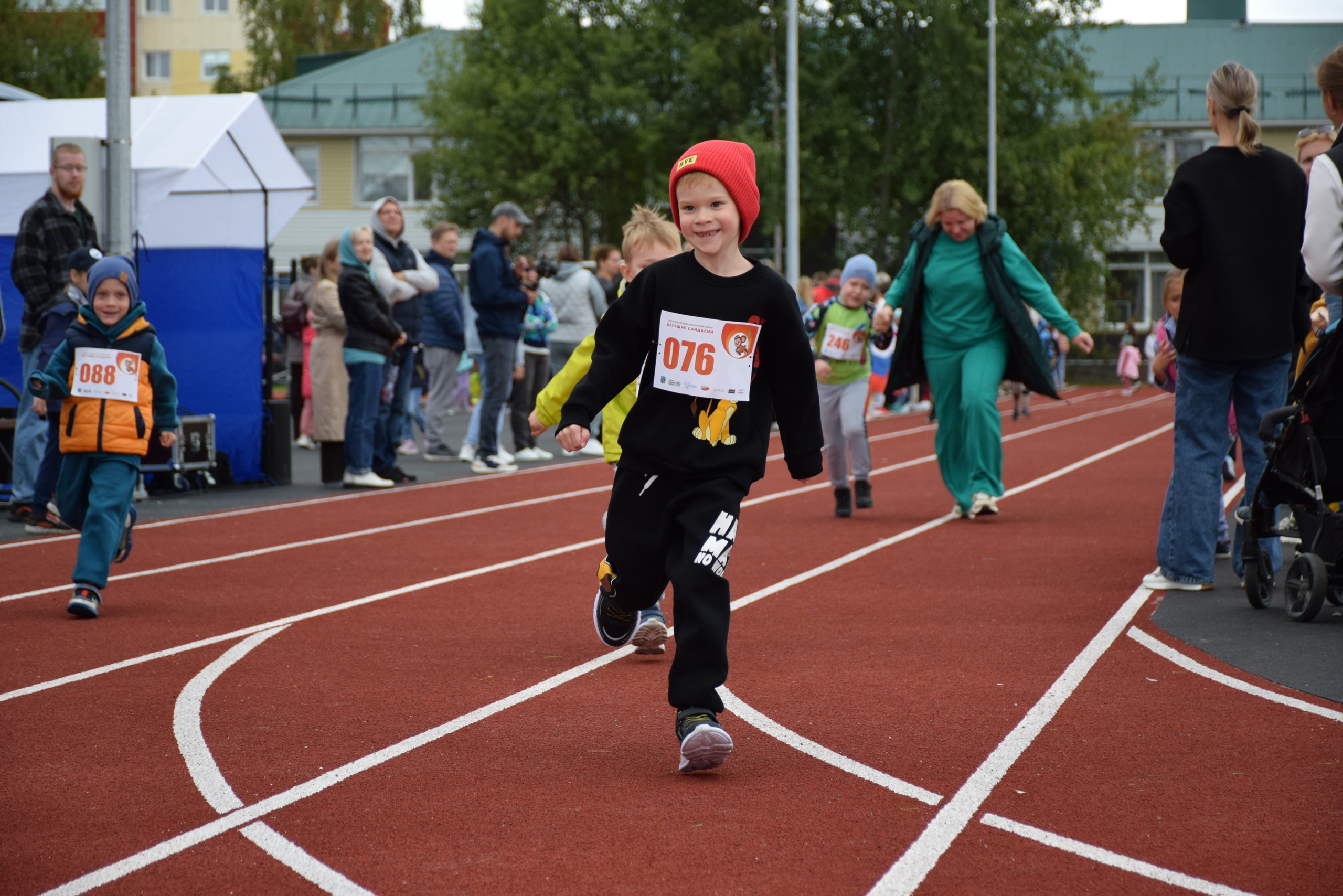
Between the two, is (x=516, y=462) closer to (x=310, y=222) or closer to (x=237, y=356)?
(x=237, y=356)

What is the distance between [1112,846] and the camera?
3.93m

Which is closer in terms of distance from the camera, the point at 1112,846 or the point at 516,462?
the point at 1112,846

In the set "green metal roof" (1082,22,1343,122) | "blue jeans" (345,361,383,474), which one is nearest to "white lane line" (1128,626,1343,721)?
"blue jeans" (345,361,383,474)

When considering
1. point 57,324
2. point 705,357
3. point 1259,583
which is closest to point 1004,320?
point 1259,583

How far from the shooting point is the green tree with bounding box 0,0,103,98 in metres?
53.8

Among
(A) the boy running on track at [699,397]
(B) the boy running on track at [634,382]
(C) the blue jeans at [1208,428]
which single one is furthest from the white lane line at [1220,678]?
(B) the boy running on track at [634,382]

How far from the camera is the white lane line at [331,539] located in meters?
8.38

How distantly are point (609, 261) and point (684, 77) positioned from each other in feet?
94.6

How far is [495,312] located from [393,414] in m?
1.65

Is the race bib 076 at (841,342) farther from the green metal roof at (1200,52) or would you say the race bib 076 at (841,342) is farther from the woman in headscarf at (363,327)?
the green metal roof at (1200,52)

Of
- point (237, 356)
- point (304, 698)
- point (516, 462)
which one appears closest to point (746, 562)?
point (304, 698)

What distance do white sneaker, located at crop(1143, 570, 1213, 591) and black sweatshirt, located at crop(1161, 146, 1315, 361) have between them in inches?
44.5

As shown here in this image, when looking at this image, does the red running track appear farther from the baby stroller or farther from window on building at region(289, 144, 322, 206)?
window on building at region(289, 144, 322, 206)

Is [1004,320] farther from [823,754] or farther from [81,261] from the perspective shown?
[823,754]
